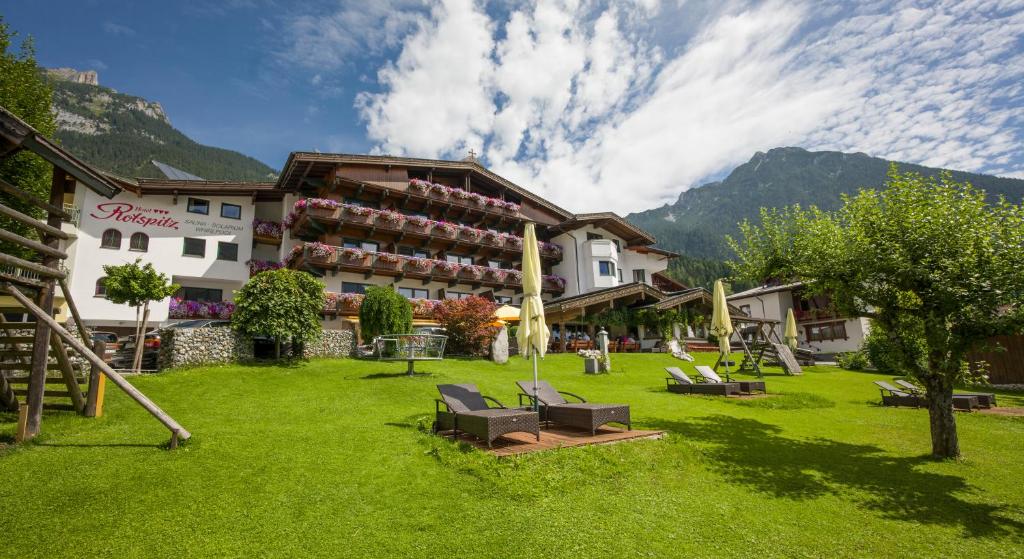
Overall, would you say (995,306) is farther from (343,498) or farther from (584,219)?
(584,219)

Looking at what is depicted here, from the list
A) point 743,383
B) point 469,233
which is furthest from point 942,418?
point 469,233

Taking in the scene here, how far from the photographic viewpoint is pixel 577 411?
845 centimetres

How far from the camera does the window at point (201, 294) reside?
27.6m

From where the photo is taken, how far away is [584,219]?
36938mm

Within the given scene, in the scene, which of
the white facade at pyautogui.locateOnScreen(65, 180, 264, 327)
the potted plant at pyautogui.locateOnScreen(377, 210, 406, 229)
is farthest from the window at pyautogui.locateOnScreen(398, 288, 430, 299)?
the white facade at pyautogui.locateOnScreen(65, 180, 264, 327)

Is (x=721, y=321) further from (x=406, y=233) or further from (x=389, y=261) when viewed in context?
(x=406, y=233)

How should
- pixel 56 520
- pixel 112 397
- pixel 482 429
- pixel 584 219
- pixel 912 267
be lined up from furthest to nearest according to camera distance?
1. pixel 584 219
2. pixel 112 397
3. pixel 912 267
4. pixel 482 429
5. pixel 56 520

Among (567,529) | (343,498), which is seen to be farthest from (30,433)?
(567,529)

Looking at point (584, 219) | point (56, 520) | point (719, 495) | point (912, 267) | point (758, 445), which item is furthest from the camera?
point (584, 219)

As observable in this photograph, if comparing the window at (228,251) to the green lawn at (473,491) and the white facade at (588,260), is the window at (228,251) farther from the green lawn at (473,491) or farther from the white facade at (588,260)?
the white facade at (588,260)

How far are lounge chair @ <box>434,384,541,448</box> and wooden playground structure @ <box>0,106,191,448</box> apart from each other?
13.4ft

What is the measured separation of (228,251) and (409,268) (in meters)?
11.0

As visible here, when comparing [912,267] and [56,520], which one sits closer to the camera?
[56,520]

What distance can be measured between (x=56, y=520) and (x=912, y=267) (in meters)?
12.2
